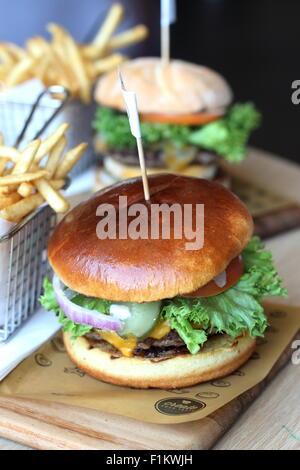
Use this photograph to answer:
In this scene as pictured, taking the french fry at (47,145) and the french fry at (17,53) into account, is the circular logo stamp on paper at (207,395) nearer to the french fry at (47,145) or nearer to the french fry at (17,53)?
the french fry at (47,145)

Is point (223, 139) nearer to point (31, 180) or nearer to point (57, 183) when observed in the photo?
point (57, 183)

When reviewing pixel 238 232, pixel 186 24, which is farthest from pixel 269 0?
pixel 238 232

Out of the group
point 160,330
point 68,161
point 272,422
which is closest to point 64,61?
point 68,161

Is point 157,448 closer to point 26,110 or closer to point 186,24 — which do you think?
point 26,110

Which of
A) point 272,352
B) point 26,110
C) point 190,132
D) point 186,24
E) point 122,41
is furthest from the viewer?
point 186,24

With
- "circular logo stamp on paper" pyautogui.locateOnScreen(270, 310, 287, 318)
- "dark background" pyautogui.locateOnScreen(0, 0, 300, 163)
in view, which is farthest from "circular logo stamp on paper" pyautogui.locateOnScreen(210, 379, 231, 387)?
"dark background" pyautogui.locateOnScreen(0, 0, 300, 163)

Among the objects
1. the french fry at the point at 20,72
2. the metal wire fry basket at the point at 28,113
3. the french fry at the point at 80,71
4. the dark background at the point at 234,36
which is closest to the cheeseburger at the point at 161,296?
the metal wire fry basket at the point at 28,113
